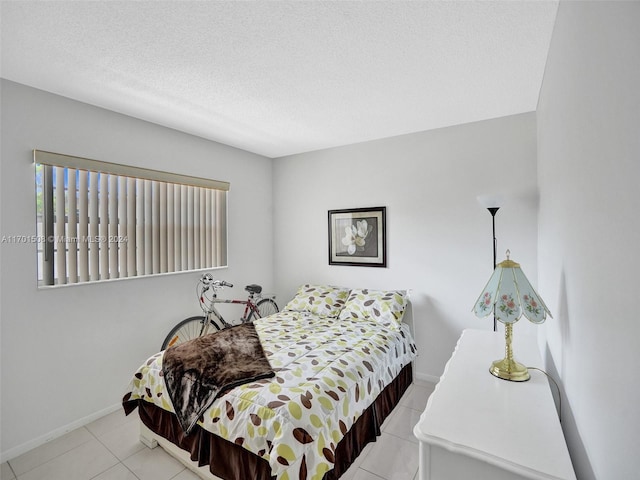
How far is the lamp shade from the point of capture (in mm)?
1409

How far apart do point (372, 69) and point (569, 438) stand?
2261 millimetres

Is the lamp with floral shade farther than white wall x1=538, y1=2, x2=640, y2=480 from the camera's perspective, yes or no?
Yes

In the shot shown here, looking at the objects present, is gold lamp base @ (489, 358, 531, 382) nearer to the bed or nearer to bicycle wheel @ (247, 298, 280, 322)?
the bed

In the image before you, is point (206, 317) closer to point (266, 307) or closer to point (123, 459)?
point (266, 307)

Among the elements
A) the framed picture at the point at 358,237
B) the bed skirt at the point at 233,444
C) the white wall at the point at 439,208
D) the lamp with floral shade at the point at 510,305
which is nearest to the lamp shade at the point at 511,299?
the lamp with floral shade at the point at 510,305

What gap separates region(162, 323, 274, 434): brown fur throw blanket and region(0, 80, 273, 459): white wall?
2.78ft

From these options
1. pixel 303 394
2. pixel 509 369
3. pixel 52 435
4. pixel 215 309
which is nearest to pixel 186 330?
pixel 215 309

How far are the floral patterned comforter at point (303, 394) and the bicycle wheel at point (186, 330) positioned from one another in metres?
0.83

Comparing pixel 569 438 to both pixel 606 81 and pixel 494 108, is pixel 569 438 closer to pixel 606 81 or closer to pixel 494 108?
pixel 606 81

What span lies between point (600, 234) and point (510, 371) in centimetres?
89

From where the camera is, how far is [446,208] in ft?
10.5

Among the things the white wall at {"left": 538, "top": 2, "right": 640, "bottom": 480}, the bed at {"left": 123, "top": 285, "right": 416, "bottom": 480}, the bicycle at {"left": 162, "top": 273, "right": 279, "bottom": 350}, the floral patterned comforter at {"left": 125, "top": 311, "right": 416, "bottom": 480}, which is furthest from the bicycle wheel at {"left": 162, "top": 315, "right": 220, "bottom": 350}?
the white wall at {"left": 538, "top": 2, "right": 640, "bottom": 480}

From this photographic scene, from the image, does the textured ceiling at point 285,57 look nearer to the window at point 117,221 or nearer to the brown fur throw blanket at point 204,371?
the window at point 117,221

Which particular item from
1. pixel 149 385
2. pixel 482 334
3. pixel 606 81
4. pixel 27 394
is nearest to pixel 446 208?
pixel 482 334
